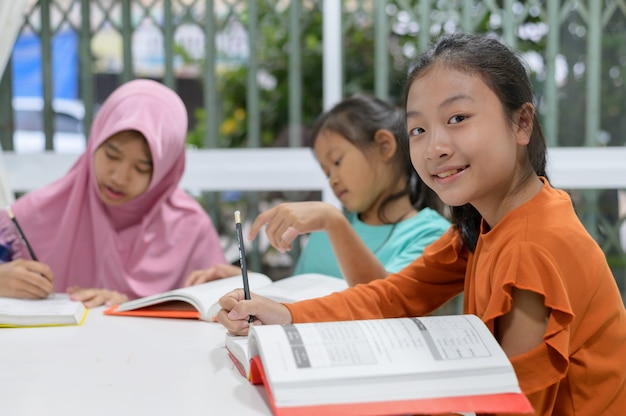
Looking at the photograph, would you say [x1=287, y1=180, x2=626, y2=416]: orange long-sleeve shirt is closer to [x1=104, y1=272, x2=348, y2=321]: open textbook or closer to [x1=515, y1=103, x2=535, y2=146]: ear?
[x1=515, y1=103, x2=535, y2=146]: ear

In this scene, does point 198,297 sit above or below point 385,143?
below

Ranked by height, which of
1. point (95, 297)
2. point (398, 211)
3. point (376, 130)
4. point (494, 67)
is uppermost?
point (494, 67)

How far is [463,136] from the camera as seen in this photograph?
1.04 metres

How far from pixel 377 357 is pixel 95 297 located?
2.99ft

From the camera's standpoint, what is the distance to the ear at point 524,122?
1094mm

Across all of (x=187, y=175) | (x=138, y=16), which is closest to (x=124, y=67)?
(x=138, y=16)

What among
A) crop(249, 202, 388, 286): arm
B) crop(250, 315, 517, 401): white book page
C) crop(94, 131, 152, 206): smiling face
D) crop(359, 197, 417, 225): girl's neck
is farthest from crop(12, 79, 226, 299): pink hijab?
crop(250, 315, 517, 401): white book page

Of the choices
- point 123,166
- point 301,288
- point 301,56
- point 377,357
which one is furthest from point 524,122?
point 301,56

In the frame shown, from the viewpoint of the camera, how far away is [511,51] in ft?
3.69

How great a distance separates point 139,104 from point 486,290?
1.27 m

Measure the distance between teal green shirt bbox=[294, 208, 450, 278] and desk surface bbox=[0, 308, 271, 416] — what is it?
0.57 metres

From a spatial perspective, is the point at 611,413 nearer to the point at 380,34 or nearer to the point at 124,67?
the point at 380,34

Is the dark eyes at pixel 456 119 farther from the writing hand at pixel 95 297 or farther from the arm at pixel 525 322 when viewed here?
the writing hand at pixel 95 297

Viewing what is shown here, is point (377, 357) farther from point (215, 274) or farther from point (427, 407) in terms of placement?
point (215, 274)
